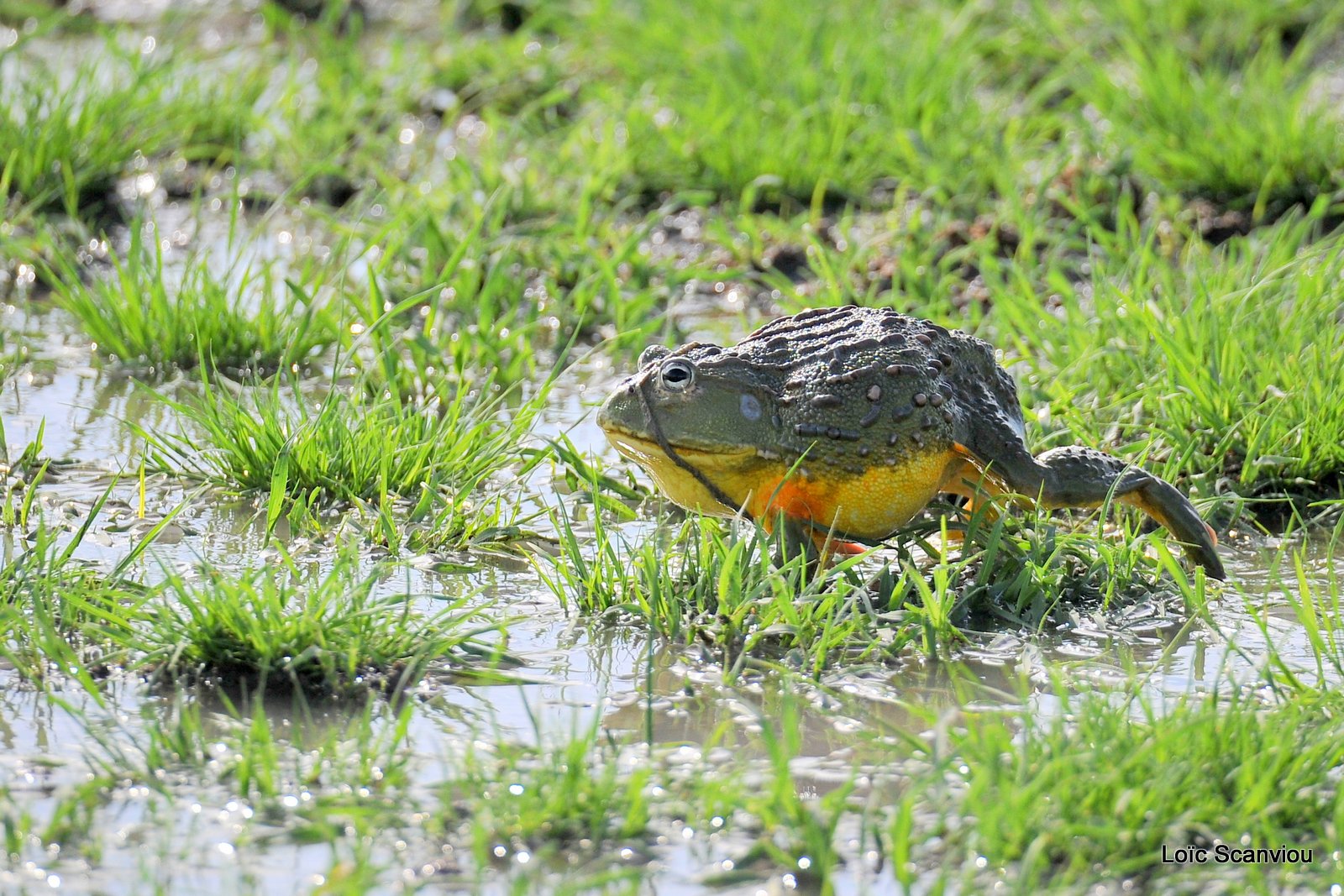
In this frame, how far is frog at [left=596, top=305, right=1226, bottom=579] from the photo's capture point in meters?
3.71

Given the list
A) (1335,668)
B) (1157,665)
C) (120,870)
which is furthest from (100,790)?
(1335,668)

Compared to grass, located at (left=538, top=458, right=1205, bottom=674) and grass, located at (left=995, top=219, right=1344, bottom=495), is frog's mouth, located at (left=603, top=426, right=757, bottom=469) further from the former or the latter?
grass, located at (left=995, top=219, right=1344, bottom=495)

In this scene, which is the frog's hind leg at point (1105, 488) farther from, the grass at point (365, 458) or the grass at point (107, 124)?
the grass at point (107, 124)

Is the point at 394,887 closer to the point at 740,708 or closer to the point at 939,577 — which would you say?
the point at 740,708

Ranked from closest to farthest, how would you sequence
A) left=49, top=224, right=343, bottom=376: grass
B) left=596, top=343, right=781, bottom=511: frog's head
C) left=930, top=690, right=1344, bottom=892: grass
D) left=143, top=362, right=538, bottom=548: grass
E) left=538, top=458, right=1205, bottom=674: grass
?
left=930, top=690, right=1344, bottom=892: grass, left=538, top=458, right=1205, bottom=674: grass, left=596, top=343, right=781, bottom=511: frog's head, left=143, top=362, right=538, bottom=548: grass, left=49, top=224, right=343, bottom=376: grass

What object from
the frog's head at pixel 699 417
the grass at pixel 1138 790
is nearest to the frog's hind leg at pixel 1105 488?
the frog's head at pixel 699 417

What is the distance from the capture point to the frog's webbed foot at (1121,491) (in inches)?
155

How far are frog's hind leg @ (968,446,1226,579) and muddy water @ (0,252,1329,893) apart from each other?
0.17 m

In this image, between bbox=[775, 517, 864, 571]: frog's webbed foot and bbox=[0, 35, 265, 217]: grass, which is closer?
bbox=[775, 517, 864, 571]: frog's webbed foot

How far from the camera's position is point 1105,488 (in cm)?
396

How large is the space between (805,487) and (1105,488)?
2.51 feet

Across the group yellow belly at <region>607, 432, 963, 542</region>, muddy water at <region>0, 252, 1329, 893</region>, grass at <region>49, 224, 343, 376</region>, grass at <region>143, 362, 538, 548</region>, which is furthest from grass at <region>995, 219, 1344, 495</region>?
grass at <region>49, 224, 343, 376</region>

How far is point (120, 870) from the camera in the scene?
269 cm

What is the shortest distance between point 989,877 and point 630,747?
771 mm
